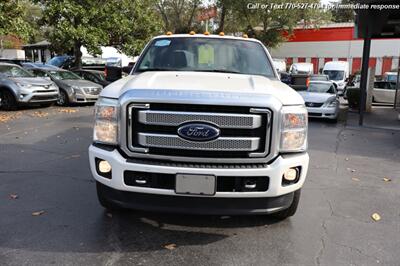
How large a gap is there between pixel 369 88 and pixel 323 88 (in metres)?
2.81

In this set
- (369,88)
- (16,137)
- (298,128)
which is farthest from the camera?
(369,88)

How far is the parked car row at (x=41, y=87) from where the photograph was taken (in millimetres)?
14273

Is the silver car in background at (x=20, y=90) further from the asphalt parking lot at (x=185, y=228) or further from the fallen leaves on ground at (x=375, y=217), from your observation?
the fallen leaves on ground at (x=375, y=217)

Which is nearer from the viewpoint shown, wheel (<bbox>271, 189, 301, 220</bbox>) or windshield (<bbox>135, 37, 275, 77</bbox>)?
wheel (<bbox>271, 189, 301, 220</bbox>)

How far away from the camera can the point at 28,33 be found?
1497 centimetres

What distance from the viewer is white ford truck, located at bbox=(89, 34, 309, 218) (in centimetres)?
356

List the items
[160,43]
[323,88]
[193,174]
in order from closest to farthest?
[193,174] → [160,43] → [323,88]

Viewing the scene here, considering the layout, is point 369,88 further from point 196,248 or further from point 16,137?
point 196,248

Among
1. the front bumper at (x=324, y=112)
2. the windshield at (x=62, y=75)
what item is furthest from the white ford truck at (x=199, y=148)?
the windshield at (x=62, y=75)

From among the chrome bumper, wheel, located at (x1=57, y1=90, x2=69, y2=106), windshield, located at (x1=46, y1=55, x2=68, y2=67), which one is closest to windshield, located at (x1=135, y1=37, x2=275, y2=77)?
the chrome bumper

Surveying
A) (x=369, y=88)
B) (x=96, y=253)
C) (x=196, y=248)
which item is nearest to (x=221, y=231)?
(x=196, y=248)

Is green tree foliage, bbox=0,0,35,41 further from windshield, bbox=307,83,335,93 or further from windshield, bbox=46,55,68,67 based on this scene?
windshield, bbox=46,55,68,67

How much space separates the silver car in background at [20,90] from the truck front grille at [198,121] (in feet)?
39.1

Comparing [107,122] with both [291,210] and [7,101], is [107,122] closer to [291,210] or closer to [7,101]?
[291,210]
